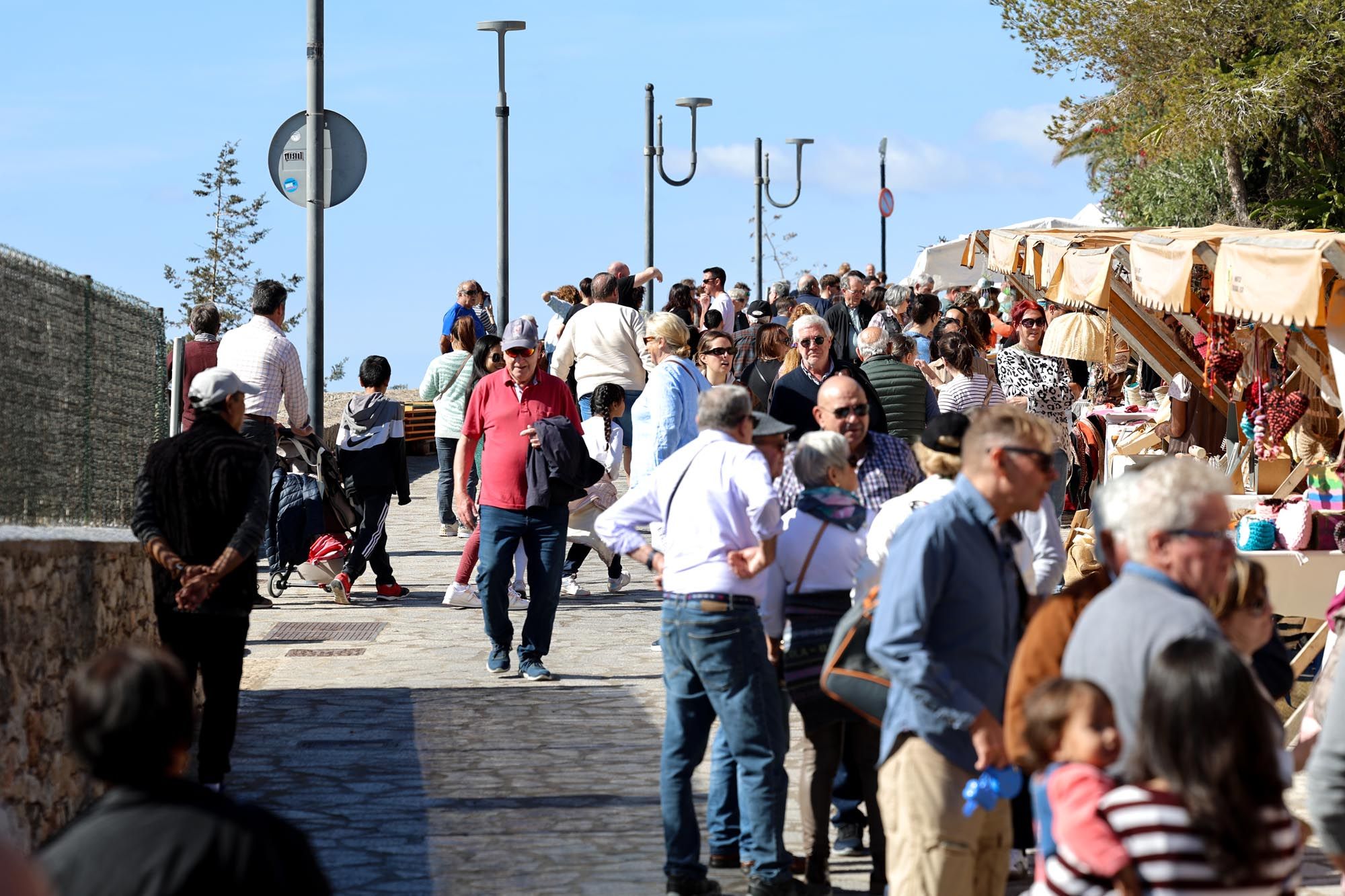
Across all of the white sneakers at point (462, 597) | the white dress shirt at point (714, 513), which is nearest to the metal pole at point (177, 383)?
the white sneakers at point (462, 597)

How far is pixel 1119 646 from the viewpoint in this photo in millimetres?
4051

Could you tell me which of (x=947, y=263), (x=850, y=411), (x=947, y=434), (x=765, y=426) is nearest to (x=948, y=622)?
(x=947, y=434)

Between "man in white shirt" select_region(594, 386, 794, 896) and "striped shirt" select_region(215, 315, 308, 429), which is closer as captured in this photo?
"man in white shirt" select_region(594, 386, 794, 896)

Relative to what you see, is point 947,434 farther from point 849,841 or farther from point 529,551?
point 529,551

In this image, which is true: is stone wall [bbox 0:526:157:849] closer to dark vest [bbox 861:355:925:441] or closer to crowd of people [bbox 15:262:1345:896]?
crowd of people [bbox 15:262:1345:896]

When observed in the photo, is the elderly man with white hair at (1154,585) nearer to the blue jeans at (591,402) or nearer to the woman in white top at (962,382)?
the woman in white top at (962,382)

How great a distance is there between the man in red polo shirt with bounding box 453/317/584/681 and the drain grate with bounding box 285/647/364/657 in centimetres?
116

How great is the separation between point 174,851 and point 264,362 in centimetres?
871

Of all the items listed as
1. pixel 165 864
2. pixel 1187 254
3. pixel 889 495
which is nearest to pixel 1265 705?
pixel 165 864

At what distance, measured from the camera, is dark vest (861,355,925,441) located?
1027 cm

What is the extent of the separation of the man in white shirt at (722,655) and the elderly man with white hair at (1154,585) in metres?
2.32

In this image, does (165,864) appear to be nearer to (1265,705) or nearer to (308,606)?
(1265,705)

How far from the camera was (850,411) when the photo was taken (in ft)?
24.8

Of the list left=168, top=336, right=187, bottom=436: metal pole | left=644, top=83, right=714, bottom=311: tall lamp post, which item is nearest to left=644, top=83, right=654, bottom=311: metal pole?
left=644, top=83, right=714, bottom=311: tall lamp post
